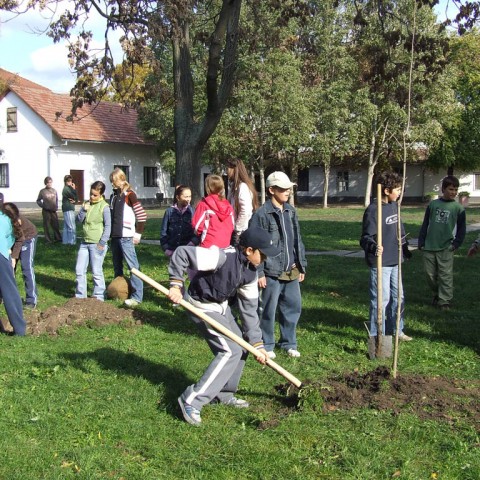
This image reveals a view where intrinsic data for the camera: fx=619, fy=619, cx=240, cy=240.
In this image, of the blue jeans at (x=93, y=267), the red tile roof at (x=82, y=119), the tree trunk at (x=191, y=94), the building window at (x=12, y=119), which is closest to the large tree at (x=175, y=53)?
the tree trunk at (x=191, y=94)

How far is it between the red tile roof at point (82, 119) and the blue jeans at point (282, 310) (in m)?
32.4

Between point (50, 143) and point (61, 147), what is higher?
point (50, 143)

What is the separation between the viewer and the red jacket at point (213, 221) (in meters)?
6.24

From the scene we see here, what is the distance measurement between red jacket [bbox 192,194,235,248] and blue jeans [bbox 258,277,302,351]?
0.71 m

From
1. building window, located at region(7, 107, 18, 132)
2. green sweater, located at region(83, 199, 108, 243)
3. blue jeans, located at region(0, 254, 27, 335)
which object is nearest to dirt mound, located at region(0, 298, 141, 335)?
blue jeans, located at region(0, 254, 27, 335)

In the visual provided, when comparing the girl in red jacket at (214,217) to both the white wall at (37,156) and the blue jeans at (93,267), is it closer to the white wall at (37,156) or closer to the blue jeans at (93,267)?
the blue jeans at (93,267)

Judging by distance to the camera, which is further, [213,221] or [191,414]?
[213,221]

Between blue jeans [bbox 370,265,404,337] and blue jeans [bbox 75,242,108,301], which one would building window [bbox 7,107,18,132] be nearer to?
blue jeans [bbox 75,242,108,301]

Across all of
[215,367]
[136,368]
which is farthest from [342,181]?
[215,367]

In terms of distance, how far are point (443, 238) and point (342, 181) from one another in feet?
136

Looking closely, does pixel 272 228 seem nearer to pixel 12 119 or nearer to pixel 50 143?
pixel 50 143

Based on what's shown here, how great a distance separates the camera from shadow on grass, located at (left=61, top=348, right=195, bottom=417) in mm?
5555

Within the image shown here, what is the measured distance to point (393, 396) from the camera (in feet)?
16.6

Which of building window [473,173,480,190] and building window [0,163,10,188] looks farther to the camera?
building window [473,173,480,190]
